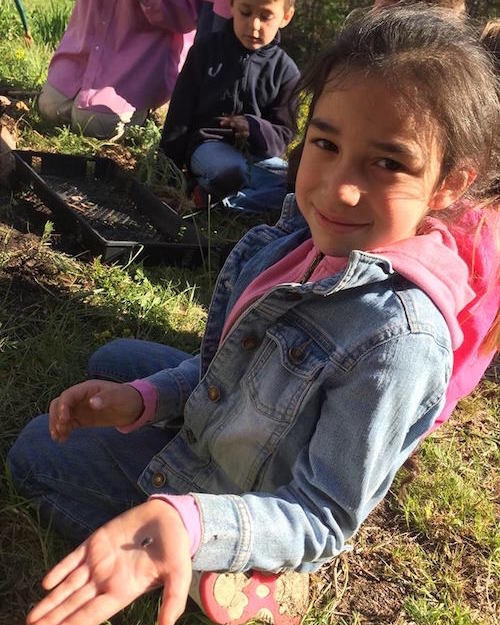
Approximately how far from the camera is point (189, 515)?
3.37 feet

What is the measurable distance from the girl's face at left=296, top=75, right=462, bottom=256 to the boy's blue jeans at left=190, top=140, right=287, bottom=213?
2203 mm

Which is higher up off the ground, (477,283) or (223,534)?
(477,283)

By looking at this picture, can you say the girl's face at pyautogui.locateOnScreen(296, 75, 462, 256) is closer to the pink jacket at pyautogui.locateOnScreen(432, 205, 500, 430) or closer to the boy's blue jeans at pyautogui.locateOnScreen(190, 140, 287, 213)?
the pink jacket at pyautogui.locateOnScreen(432, 205, 500, 430)

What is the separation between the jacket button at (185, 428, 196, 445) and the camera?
1.48m

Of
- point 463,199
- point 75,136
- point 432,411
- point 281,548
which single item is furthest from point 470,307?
point 75,136

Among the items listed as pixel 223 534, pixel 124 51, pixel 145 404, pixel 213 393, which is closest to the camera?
pixel 223 534

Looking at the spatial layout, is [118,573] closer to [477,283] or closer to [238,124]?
[477,283]

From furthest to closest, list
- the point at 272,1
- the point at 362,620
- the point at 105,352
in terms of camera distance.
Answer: the point at 272,1 → the point at 105,352 → the point at 362,620

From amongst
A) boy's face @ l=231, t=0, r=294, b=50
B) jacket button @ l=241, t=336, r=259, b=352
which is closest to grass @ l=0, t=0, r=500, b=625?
jacket button @ l=241, t=336, r=259, b=352

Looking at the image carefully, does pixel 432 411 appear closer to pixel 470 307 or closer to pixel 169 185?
pixel 470 307

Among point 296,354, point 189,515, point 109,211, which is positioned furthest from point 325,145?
point 109,211

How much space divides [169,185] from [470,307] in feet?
7.68

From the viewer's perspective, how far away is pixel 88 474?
5.51 feet

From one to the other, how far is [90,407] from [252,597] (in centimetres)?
51
